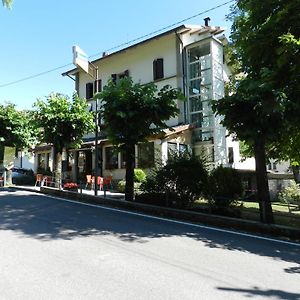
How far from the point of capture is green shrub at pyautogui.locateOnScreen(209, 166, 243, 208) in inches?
522

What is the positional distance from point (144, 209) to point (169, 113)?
416 cm

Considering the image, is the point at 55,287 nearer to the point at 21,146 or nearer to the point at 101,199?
the point at 101,199

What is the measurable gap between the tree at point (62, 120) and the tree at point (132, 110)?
20.2 feet

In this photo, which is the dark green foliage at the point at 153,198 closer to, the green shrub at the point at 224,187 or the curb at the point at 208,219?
the curb at the point at 208,219

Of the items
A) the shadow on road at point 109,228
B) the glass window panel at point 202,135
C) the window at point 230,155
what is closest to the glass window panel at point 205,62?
the glass window panel at point 202,135

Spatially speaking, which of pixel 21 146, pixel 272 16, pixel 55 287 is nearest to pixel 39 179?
pixel 21 146

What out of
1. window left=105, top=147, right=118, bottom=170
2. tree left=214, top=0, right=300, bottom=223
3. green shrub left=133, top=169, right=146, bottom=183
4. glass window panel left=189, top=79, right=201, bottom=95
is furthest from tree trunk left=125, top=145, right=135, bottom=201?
glass window panel left=189, top=79, right=201, bottom=95

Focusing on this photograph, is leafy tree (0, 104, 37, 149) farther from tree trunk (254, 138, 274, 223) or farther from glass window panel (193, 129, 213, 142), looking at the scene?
tree trunk (254, 138, 274, 223)

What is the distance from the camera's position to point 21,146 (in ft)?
86.5

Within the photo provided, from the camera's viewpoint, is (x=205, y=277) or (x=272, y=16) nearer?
(x=205, y=277)

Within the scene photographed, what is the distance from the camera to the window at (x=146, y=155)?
2445 centimetres

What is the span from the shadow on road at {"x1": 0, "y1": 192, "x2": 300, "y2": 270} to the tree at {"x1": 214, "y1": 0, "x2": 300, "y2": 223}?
2.45 m

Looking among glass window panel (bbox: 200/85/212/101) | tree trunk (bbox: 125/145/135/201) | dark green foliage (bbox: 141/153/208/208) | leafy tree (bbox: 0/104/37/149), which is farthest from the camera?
glass window panel (bbox: 200/85/212/101)

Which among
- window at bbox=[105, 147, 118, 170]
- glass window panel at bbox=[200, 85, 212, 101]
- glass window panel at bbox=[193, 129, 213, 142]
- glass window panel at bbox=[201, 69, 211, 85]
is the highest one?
glass window panel at bbox=[201, 69, 211, 85]
